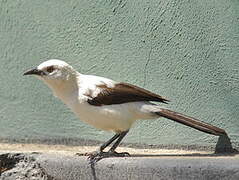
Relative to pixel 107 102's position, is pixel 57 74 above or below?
Result: above

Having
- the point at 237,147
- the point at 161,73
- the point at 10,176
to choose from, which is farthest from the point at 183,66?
the point at 10,176

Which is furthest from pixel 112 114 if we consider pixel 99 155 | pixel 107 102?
pixel 99 155

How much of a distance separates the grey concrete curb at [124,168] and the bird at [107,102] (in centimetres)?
13

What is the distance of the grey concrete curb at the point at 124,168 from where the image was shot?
357 centimetres

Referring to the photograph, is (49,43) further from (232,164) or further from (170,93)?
(232,164)

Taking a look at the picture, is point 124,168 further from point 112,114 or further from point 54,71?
point 54,71

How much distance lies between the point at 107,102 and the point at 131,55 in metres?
0.74

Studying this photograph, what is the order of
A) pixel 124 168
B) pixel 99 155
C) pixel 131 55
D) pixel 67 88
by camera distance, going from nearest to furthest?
Result: pixel 124 168 → pixel 99 155 → pixel 67 88 → pixel 131 55

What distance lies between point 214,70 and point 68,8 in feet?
4.32

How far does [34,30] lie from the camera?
5.05 metres

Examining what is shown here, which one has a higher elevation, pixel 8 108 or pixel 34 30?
pixel 34 30

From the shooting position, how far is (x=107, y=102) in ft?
13.5

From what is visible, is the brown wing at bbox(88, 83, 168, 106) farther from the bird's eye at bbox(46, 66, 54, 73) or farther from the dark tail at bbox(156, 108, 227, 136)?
the bird's eye at bbox(46, 66, 54, 73)

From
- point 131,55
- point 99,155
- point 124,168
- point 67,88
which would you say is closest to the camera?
point 124,168
